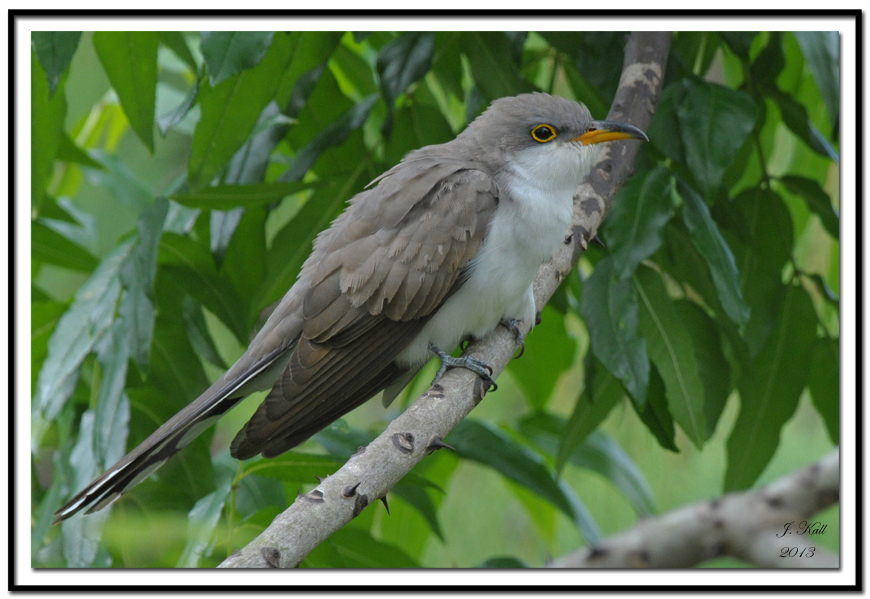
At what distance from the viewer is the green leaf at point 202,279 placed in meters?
1.96

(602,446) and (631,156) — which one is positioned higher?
(631,156)

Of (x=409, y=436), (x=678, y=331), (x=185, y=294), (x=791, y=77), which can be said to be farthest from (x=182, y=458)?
(x=791, y=77)

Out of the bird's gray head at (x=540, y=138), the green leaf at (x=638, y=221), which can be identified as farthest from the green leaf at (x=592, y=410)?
the bird's gray head at (x=540, y=138)

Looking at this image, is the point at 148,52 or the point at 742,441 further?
the point at 742,441

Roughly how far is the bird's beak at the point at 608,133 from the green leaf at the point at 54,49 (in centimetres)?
108

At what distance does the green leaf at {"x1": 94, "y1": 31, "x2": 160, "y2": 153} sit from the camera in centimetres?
176

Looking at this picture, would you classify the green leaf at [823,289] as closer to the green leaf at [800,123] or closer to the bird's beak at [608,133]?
the green leaf at [800,123]

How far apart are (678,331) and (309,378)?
2.63 feet

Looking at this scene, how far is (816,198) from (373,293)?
1115 mm

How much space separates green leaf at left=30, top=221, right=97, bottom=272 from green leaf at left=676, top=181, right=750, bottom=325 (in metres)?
1.51

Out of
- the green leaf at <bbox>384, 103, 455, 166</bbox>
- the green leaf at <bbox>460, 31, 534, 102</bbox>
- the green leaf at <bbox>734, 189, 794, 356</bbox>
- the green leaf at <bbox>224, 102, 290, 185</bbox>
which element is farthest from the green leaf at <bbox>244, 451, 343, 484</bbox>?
the green leaf at <bbox>734, 189, 794, 356</bbox>
